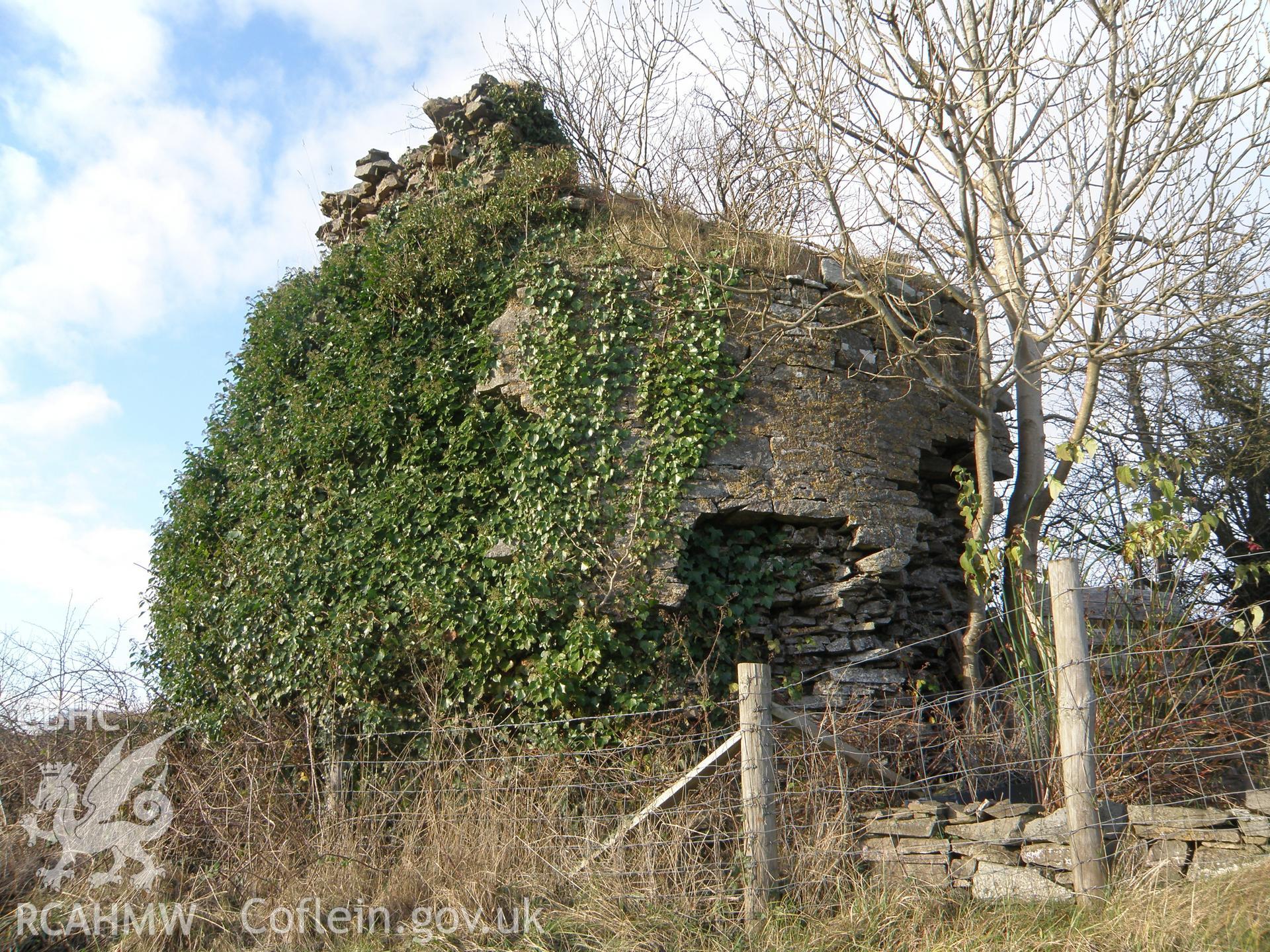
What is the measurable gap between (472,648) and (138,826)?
227 centimetres

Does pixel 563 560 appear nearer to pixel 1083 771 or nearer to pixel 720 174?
pixel 1083 771

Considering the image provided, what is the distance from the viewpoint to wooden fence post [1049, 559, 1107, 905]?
459 centimetres

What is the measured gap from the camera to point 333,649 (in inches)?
287

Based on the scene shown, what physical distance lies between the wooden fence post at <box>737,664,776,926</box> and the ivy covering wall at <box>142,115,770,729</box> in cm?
162

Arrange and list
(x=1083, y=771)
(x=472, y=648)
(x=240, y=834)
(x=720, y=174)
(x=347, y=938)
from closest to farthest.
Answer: (x=1083, y=771) < (x=347, y=938) < (x=240, y=834) < (x=472, y=648) < (x=720, y=174)

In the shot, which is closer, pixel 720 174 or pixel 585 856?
pixel 585 856

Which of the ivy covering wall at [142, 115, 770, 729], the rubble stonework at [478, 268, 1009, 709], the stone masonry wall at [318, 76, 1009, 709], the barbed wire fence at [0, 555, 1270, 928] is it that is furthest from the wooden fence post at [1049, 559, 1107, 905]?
the ivy covering wall at [142, 115, 770, 729]

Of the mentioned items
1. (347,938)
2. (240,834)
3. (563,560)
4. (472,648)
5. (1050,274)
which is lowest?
(347,938)

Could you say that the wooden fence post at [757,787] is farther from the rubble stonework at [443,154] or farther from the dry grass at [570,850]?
the rubble stonework at [443,154]

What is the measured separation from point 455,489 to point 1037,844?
4624mm

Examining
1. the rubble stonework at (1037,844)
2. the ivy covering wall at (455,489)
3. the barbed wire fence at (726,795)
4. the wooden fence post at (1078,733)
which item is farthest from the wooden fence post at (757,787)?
the ivy covering wall at (455,489)

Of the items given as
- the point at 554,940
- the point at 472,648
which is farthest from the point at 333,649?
the point at 554,940

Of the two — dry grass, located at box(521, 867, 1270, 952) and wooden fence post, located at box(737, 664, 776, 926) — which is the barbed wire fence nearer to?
wooden fence post, located at box(737, 664, 776, 926)

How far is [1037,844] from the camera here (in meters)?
5.01
